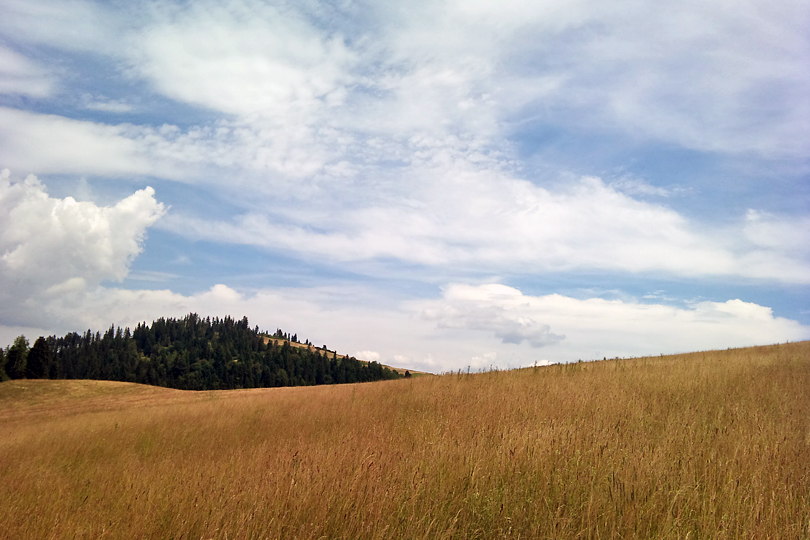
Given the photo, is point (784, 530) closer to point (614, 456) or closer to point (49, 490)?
point (614, 456)

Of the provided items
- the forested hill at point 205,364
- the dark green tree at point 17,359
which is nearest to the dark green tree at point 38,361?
the dark green tree at point 17,359

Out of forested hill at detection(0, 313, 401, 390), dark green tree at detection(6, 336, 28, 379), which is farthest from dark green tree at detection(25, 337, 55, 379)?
forested hill at detection(0, 313, 401, 390)

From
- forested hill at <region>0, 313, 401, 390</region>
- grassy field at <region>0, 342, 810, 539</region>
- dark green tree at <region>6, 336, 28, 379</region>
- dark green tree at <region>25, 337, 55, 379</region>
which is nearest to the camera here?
grassy field at <region>0, 342, 810, 539</region>

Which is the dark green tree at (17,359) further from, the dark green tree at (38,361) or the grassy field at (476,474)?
the grassy field at (476,474)

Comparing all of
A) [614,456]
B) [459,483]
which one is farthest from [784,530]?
[459,483]

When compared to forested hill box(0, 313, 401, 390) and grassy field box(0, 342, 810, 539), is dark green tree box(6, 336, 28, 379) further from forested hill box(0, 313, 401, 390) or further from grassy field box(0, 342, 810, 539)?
grassy field box(0, 342, 810, 539)

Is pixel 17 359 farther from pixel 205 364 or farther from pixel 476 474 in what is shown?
pixel 476 474

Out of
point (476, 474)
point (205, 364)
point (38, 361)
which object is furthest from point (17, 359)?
point (476, 474)

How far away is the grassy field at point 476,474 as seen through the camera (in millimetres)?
3611

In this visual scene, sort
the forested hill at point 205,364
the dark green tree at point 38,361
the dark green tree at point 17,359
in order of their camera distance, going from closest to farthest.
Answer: the dark green tree at point 17,359 → the dark green tree at point 38,361 → the forested hill at point 205,364

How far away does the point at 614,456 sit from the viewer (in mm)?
4805

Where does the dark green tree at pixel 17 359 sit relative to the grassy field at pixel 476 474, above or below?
below

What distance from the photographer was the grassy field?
3611 mm

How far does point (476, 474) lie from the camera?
430 centimetres
